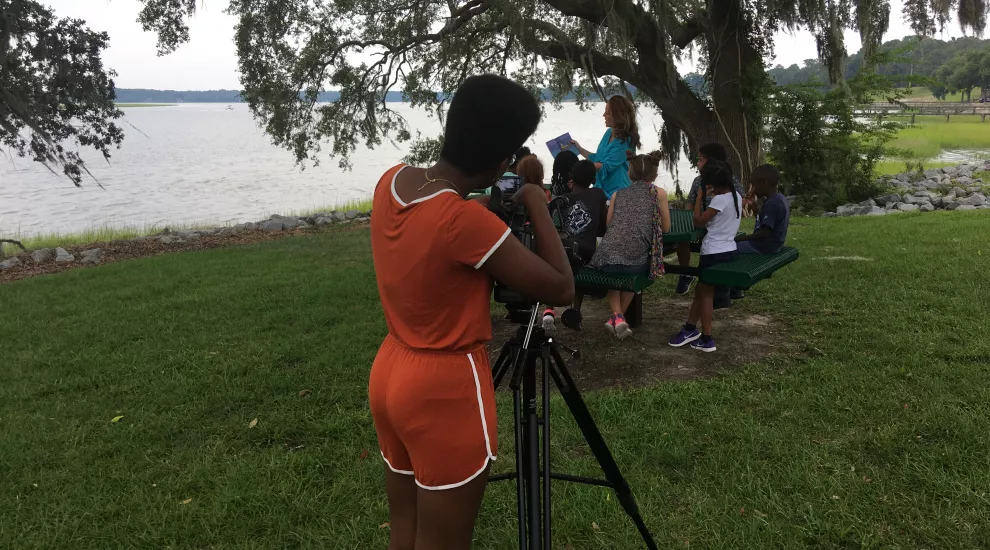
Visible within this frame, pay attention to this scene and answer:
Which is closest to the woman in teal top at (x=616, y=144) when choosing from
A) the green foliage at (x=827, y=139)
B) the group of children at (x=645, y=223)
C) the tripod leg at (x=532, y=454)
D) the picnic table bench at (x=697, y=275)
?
the group of children at (x=645, y=223)

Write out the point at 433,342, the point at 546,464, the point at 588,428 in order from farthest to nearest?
the point at 588,428 → the point at 546,464 → the point at 433,342

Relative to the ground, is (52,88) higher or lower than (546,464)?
higher

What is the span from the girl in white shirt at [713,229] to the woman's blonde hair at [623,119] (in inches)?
33.7

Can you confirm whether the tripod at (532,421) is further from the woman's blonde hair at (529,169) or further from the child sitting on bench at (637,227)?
the child sitting on bench at (637,227)

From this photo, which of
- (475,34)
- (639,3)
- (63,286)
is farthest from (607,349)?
(475,34)

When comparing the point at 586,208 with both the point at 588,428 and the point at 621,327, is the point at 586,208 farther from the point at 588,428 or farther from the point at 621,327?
the point at 588,428

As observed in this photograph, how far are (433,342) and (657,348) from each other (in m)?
3.69

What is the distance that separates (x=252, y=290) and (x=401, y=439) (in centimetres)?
639

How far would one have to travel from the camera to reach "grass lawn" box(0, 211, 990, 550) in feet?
9.45

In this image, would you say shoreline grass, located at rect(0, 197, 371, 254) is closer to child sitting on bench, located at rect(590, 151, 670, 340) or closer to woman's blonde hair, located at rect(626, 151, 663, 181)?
child sitting on bench, located at rect(590, 151, 670, 340)

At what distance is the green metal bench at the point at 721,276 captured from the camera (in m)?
4.38

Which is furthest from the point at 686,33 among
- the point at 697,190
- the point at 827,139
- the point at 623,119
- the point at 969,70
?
the point at 969,70

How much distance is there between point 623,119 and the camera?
5332 mm

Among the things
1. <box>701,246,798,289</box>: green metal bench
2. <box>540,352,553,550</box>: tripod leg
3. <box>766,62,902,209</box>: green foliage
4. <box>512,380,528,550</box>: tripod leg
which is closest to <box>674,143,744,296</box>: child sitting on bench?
<box>701,246,798,289</box>: green metal bench
